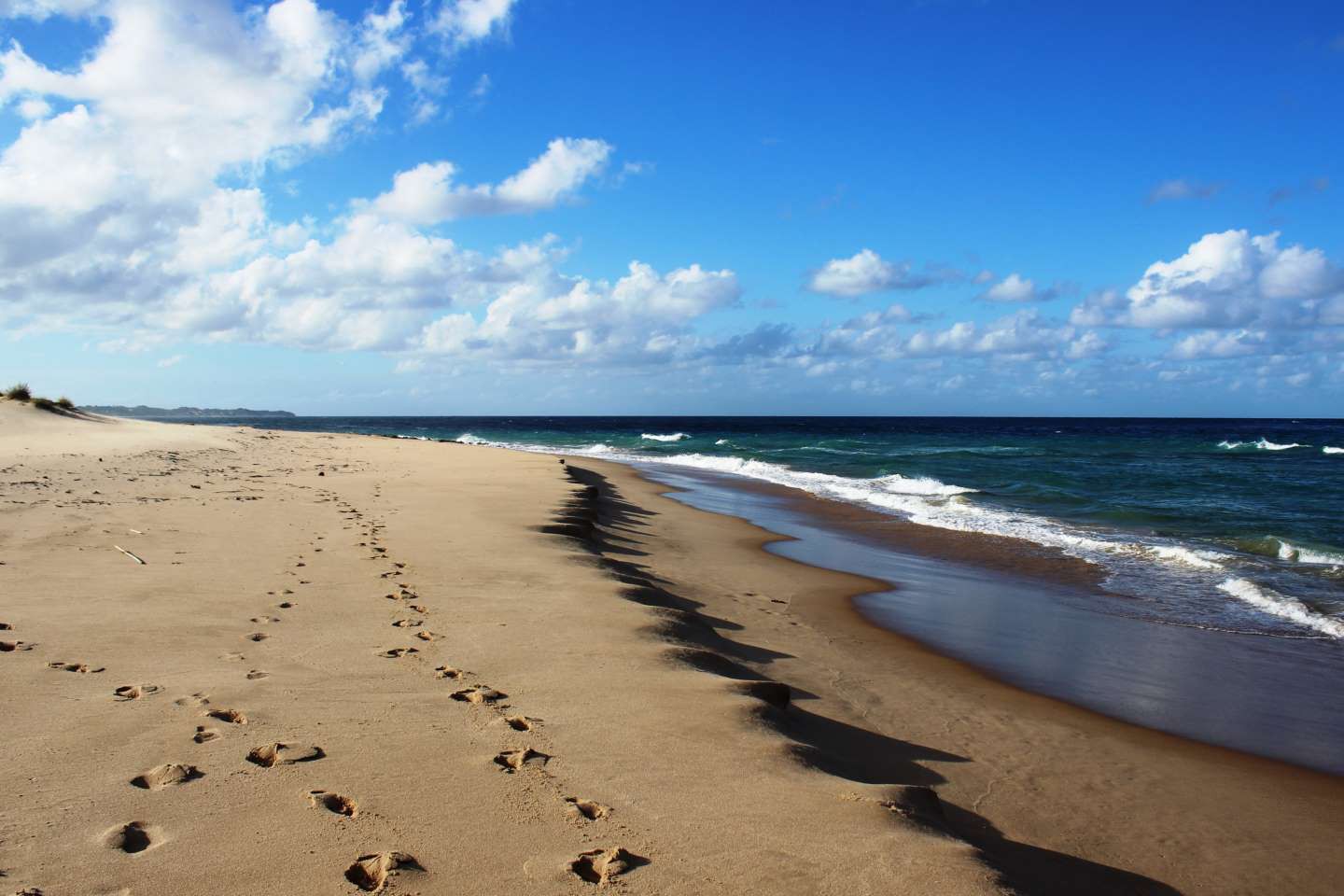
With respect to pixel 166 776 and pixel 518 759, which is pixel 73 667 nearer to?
pixel 166 776

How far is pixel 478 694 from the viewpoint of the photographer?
4785mm

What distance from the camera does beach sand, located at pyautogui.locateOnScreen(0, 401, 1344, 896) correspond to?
3088 mm

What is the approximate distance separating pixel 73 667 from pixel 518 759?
9.42ft

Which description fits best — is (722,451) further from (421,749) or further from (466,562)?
(421,749)

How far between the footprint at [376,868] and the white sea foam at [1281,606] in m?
10.2

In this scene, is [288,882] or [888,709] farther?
[888,709]

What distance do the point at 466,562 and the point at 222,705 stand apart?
176 inches

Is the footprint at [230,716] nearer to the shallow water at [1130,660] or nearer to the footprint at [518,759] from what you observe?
the footprint at [518,759]

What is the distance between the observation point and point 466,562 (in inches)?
346

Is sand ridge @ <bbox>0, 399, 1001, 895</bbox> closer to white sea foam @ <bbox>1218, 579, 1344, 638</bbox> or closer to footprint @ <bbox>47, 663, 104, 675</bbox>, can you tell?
footprint @ <bbox>47, 663, 104, 675</bbox>

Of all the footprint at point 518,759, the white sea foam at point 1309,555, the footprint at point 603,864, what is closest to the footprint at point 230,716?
the footprint at point 518,759

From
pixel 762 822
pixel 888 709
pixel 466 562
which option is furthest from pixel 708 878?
pixel 466 562

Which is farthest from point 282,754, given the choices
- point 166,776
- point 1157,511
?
point 1157,511

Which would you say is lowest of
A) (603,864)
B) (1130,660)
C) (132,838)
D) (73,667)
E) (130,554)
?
(1130,660)
